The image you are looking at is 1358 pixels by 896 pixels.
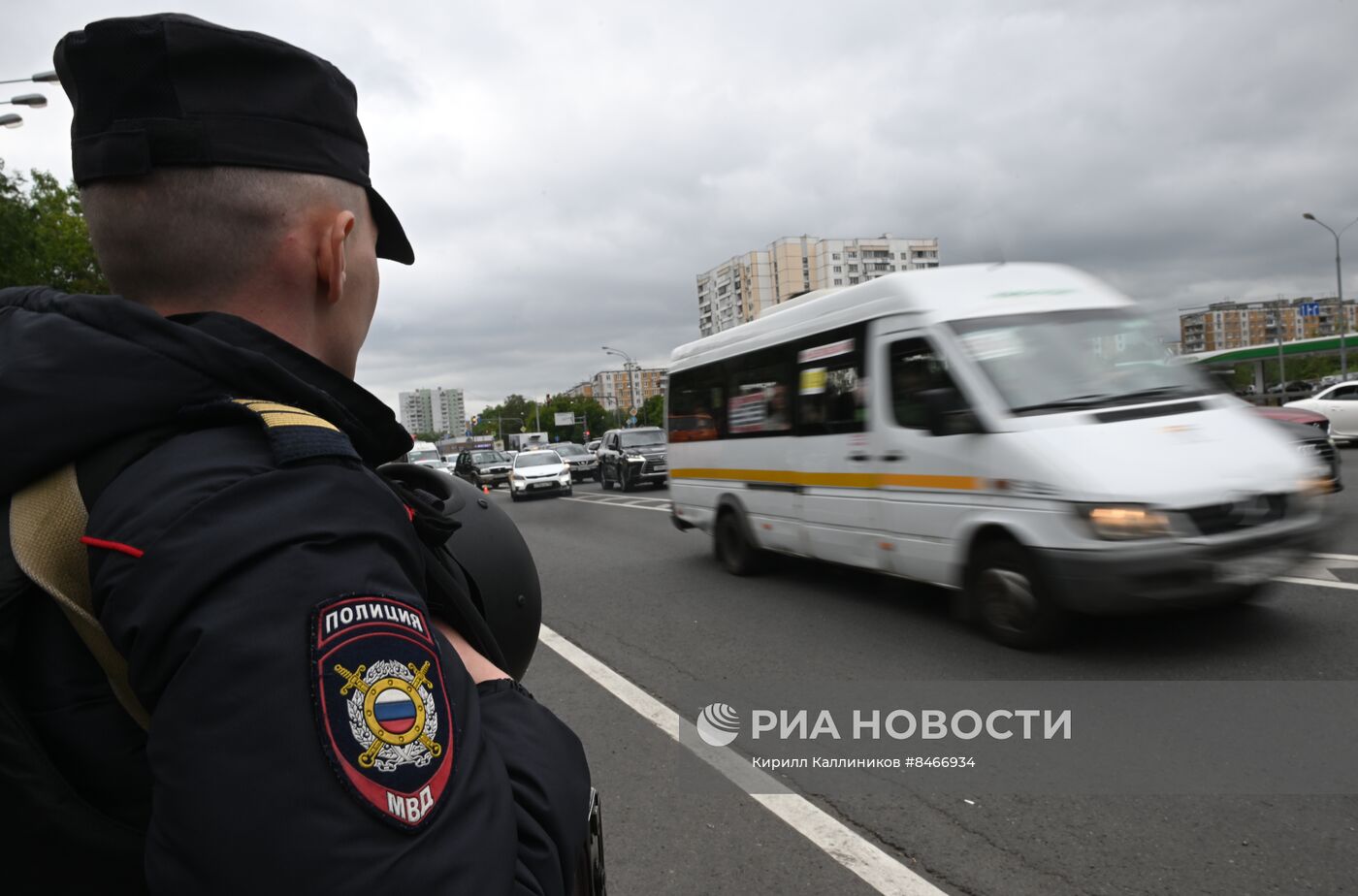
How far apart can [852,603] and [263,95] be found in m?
6.74

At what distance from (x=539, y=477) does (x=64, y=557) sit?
24.2 m

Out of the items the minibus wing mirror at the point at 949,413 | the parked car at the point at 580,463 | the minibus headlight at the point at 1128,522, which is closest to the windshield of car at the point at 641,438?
the parked car at the point at 580,463

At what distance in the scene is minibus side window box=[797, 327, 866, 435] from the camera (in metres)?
7.00

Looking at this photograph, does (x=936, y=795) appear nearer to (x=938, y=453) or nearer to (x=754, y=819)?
(x=754, y=819)

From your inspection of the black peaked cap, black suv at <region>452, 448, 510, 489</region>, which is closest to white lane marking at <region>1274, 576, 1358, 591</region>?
the black peaked cap

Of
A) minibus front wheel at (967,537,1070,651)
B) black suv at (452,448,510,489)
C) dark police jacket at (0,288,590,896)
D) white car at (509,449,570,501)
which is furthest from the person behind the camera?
black suv at (452,448,510,489)

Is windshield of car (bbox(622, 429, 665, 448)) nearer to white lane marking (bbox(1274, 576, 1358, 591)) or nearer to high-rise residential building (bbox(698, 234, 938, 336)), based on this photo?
white lane marking (bbox(1274, 576, 1358, 591))

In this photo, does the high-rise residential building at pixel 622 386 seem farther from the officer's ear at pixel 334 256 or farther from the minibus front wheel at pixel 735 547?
the officer's ear at pixel 334 256

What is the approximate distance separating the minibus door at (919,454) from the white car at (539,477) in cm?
1872

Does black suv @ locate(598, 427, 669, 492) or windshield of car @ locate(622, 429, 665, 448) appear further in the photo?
windshield of car @ locate(622, 429, 665, 448)

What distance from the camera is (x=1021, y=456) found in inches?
207

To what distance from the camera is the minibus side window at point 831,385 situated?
7000 mm

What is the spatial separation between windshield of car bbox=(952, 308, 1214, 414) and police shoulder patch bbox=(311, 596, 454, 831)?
5333 mm

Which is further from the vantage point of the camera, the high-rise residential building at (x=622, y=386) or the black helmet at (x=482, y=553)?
the high-rise residential building at (x=622, y=386)
